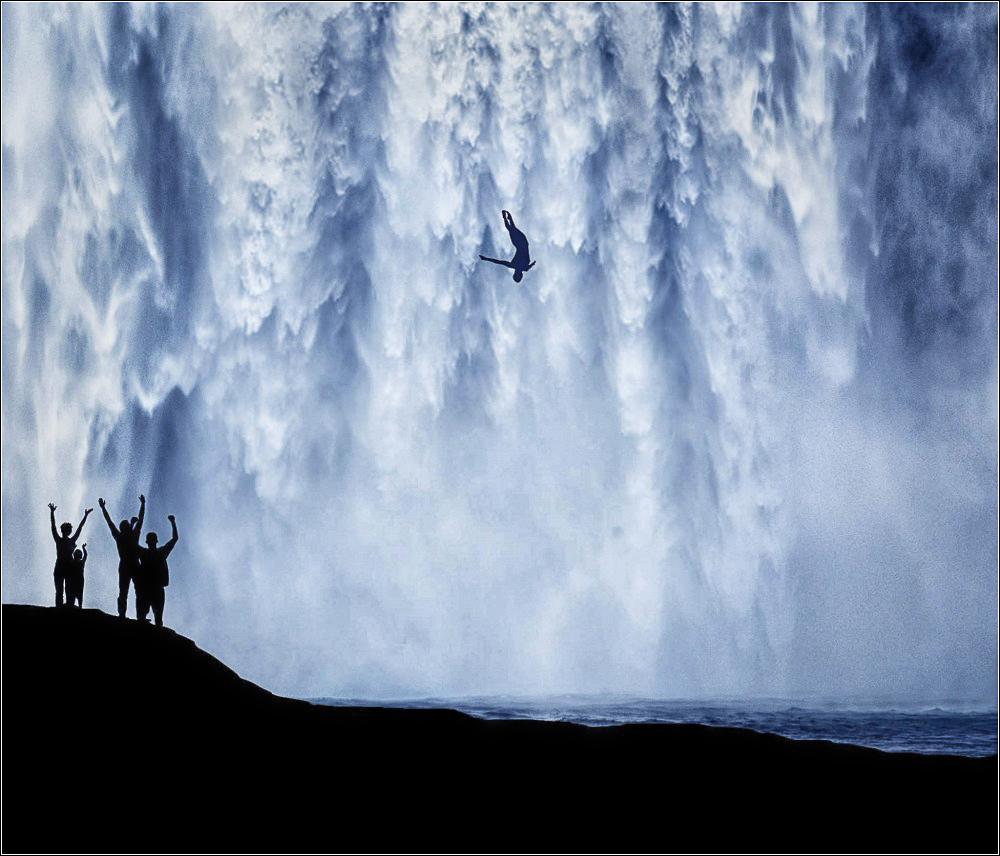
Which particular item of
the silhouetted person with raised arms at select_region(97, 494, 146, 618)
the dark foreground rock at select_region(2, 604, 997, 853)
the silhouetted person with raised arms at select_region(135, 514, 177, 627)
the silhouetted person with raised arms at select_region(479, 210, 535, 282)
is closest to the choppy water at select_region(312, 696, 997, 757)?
the dark foreground rock at select_region(2, 604, 997, 853)

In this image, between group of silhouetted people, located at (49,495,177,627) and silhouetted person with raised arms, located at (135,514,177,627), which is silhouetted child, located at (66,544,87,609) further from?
silhouetted person with raised arms, located at (135,514,177,627)

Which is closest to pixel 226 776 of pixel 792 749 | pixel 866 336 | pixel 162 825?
pixel 162 825

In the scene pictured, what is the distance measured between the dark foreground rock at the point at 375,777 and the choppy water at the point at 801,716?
25.4 ft

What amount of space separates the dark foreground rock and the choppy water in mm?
7728

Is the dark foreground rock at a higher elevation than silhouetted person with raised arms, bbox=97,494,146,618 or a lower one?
lower

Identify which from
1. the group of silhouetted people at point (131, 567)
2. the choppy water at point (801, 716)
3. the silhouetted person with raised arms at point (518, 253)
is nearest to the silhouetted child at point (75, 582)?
the group of silhouetted people at point (131, 567)

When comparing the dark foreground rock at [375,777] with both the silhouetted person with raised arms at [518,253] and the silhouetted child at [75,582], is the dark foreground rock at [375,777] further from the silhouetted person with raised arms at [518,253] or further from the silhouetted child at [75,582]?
the silhouetted person with raised arms at [518,253]

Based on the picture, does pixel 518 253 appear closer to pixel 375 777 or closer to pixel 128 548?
pixel 128 548

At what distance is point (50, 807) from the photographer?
1458 cm

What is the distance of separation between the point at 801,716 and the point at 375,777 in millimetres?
17993

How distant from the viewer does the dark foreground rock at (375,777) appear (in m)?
14.4

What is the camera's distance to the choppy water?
25.3m

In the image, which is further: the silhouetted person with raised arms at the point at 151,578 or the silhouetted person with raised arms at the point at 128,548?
the silhouetted person with raised arms at the point at 151,578

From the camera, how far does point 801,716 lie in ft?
99.7
